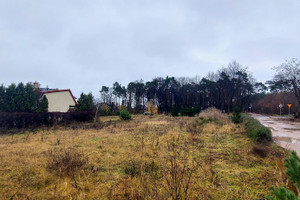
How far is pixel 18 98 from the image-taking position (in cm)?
1416

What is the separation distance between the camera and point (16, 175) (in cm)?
341

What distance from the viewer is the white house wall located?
64.0 ft

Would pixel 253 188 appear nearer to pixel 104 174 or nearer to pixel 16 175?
pixel 104 174

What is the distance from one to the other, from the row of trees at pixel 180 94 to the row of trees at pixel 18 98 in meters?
22.6

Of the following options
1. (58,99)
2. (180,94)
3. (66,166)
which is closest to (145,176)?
(66,166)

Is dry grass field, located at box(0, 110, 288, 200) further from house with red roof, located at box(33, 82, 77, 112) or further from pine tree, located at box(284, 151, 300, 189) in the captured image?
house with red roof, located at box(33, 82, 77, 112)

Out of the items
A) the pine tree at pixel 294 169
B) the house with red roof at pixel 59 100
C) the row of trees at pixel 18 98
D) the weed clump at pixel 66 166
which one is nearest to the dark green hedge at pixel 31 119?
the row of trees at pixel 18 98

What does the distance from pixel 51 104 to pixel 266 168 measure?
2216cm

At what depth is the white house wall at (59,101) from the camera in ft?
64.0

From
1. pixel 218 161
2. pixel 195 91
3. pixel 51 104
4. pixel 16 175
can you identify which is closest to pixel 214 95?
pixel 195 91

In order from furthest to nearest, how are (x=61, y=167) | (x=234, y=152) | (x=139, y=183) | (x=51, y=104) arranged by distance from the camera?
(x=51, y=104), (x=234, y=152), (x=61, y=167), (x=139, y=183)

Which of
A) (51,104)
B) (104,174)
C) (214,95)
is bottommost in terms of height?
(104,174)

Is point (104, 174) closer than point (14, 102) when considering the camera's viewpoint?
Yes

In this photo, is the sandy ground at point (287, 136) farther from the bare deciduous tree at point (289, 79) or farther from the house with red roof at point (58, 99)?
the house with red roof at point (58, 99)
